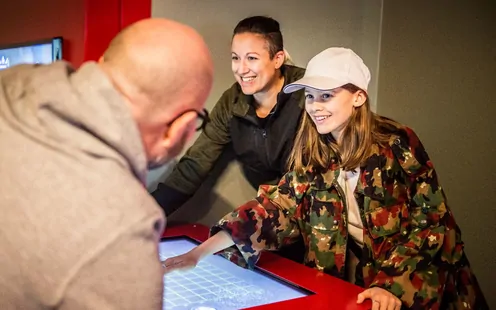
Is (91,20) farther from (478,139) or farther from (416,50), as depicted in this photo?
(478,139)

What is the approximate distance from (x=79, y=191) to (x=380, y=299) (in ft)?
2.99

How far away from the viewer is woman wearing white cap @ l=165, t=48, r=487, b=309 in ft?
5.22

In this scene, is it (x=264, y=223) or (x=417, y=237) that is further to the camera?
(x=264, y=223)

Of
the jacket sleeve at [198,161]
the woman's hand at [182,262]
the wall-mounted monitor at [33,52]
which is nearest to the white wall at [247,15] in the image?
the jacket sleeve at [198,161]

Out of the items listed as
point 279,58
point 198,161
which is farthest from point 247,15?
point 198,161

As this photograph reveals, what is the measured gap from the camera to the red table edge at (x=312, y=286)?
1324mm

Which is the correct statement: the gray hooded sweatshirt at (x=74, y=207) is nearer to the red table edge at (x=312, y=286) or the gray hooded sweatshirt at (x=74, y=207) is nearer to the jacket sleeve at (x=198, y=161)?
the red table edge at (x=312, y=286)

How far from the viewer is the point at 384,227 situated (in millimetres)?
1624

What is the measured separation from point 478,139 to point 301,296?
126 cm

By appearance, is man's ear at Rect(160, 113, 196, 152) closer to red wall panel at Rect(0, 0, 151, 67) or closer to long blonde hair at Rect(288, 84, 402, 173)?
long blonde hair at Rect(288, 84, 402, 173)

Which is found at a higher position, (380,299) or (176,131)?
(176,131)

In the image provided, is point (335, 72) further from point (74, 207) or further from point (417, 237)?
point (74, 207)

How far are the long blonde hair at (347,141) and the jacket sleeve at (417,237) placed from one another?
7 centimetres

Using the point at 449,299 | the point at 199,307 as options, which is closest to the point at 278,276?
the point at 199,307
